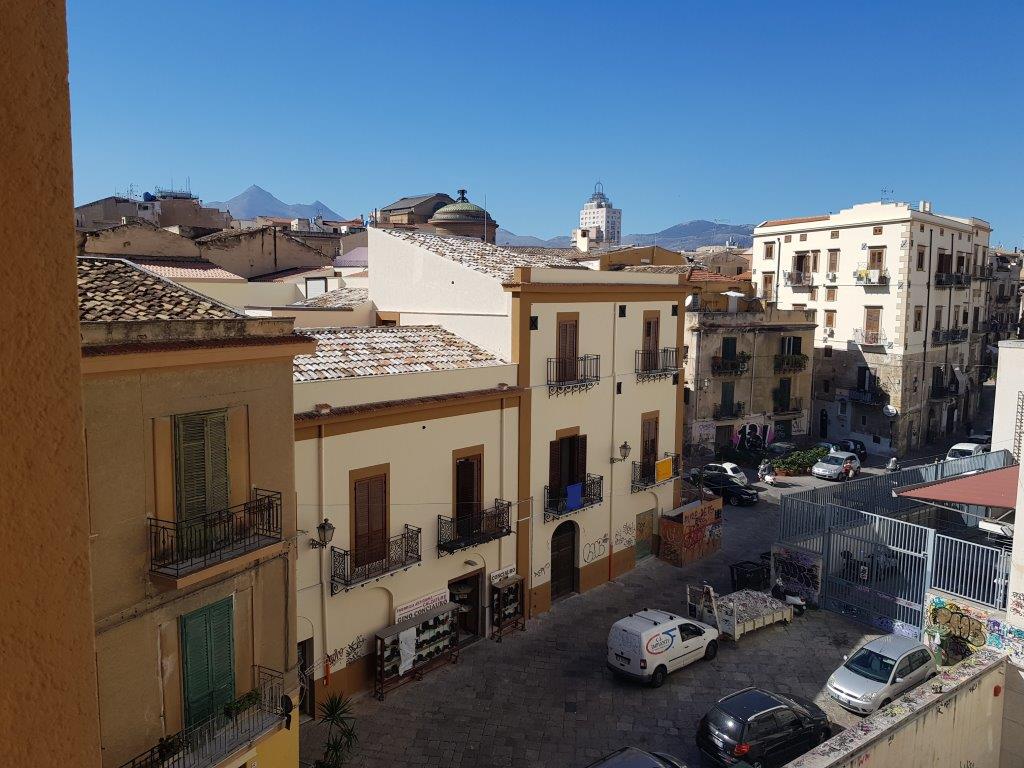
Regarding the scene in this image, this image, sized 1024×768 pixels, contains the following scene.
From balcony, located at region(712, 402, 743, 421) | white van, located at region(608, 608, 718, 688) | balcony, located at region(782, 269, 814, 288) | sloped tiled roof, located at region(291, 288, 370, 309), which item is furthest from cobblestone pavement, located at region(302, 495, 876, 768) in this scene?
balcony, located at region(782, 269, 814, 288)

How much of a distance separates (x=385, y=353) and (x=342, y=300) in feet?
27.9

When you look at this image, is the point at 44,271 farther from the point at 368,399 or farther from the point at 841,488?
the point at 841,488

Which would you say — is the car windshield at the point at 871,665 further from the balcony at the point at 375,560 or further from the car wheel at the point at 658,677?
the balcony at the point at 375,560

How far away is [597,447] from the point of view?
22.4 meters

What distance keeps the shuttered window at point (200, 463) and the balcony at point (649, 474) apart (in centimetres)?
1503

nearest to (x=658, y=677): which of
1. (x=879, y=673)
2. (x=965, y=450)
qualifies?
(x=879, y=673)

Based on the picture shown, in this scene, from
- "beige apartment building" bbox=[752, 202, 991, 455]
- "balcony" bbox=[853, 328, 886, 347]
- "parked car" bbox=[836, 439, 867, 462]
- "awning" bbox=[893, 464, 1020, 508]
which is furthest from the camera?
"balcony" bbox=[853, 328, 886, 347]

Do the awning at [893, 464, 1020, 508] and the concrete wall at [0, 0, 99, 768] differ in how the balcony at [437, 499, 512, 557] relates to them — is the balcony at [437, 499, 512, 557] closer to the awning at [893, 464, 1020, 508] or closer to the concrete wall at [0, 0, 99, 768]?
the awning at [893, 464, 1020, 508]

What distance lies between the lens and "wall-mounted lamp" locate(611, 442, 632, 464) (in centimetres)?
2292

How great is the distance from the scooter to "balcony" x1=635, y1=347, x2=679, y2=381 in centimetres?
704

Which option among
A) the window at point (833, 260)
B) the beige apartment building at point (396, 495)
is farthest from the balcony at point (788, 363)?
the beige apartment building at point (396, 495)

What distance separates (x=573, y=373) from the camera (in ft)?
70.4

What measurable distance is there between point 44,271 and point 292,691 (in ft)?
36.6

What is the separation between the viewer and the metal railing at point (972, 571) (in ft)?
57.4
